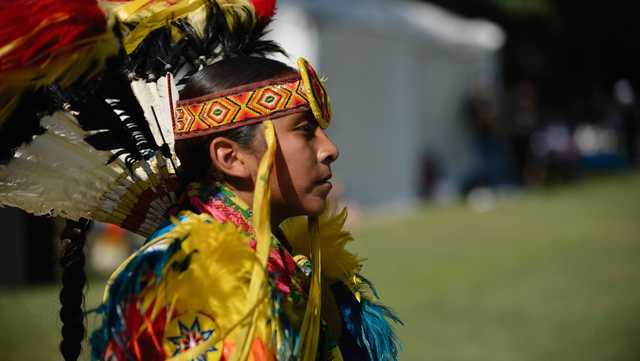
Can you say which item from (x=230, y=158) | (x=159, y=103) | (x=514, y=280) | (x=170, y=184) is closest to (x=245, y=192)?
(x=230, y=158)

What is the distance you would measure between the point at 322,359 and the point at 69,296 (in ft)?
2.13

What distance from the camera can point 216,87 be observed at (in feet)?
7.36

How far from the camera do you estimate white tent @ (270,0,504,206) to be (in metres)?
12.4

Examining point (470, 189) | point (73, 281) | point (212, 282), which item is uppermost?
point (212, 282)

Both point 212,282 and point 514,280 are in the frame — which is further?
point 514,280

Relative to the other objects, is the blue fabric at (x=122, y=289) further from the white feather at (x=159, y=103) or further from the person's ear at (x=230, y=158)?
the white feather at (x=159, y=103)

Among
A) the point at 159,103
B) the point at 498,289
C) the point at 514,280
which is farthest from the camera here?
the point at 514,280

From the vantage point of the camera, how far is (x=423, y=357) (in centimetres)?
566

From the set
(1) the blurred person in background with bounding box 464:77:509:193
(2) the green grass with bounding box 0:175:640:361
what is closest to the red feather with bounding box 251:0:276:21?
(2) the green grass with bounding box 0:175:640:361

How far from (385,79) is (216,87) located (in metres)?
12.1

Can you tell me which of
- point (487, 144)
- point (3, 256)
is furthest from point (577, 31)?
point (3, 256)

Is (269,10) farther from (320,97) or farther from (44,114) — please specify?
(44,114)

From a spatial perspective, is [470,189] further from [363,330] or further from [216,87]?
[216,87]

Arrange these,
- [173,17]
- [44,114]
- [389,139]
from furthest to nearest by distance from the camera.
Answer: [389,139], [173,17], [44,114]
